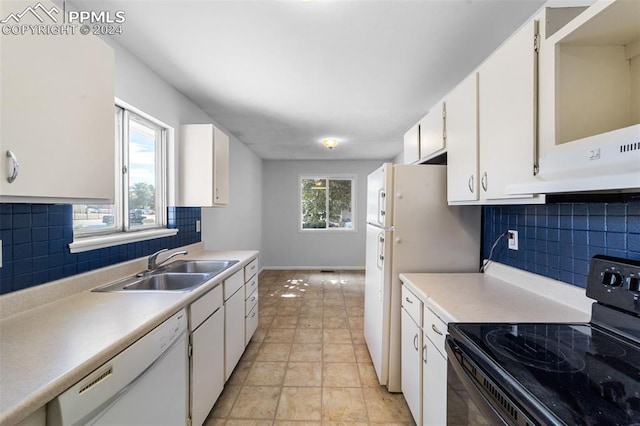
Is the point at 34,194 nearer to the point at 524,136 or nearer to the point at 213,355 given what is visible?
the point at 213,355

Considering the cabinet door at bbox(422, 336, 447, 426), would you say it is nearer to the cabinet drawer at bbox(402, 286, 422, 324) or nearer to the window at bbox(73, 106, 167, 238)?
the cabinet drawer at bbox(402, 286, 422, 324)

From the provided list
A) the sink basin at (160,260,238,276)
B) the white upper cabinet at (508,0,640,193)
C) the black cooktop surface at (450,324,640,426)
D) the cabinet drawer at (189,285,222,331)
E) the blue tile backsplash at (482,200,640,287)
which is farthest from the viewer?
the sink basin at (160,260,238,276)

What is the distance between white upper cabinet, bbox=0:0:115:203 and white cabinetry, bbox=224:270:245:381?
3.56 ft

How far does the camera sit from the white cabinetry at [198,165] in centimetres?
251

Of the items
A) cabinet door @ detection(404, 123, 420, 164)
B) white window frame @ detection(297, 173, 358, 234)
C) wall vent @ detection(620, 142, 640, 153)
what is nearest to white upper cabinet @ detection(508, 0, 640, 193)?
wall vent @ detection(620, 142, 640, 153)

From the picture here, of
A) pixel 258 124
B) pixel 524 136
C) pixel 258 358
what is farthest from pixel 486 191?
pixel 258 124

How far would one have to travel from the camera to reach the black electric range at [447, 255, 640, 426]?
0.65 metres

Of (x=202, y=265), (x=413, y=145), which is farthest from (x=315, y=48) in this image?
(x=202, y=265)

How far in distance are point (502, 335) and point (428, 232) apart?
0.98m

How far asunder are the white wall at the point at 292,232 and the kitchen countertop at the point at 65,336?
455cm

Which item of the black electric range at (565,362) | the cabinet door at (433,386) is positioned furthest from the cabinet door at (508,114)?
the cabinet door at (433,386)

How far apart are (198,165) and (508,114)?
241cm

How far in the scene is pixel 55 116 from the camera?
97cm

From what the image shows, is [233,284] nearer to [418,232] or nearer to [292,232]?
[418,232]
